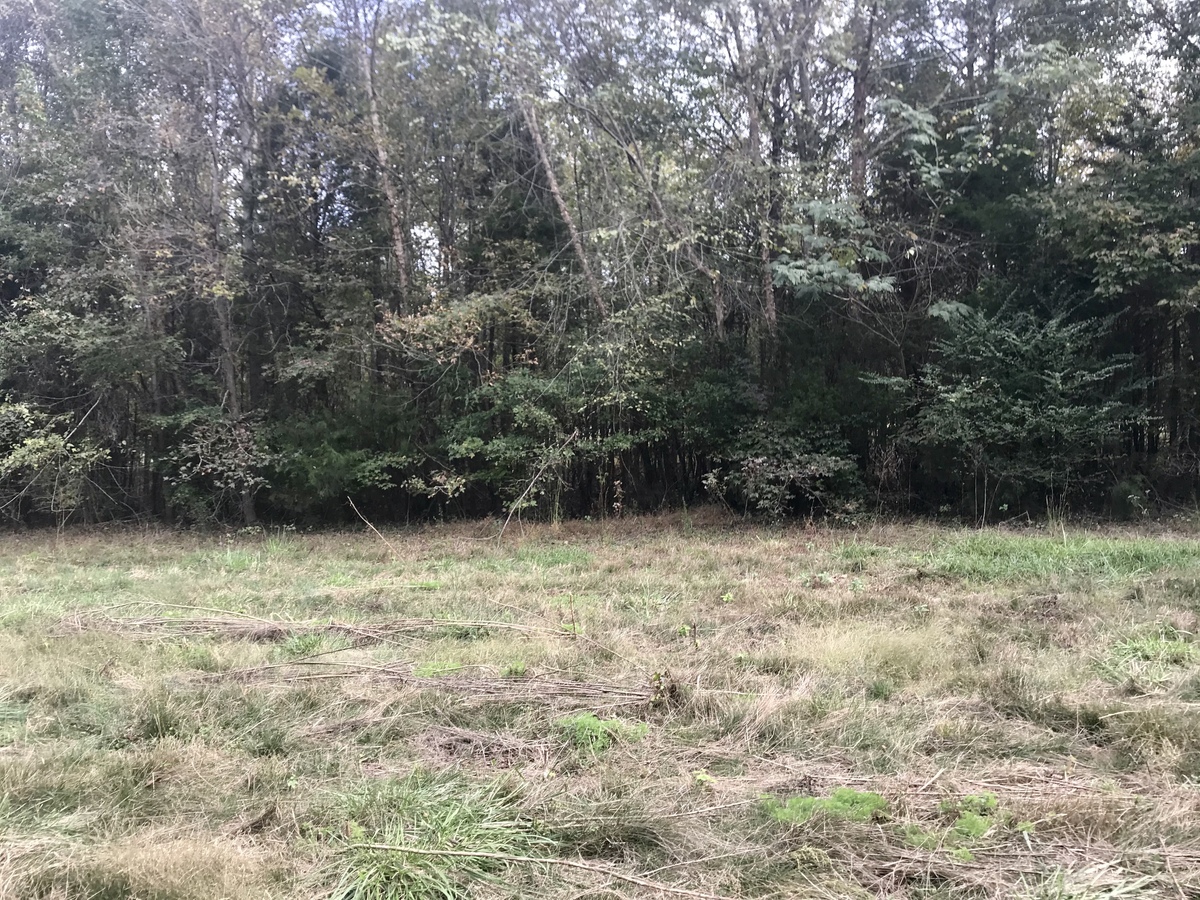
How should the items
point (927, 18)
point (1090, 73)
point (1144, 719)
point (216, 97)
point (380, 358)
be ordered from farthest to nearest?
point (380, 358)
point (216, 97)
point (927, 18)
point (1090, 73)
point (1144, 719)

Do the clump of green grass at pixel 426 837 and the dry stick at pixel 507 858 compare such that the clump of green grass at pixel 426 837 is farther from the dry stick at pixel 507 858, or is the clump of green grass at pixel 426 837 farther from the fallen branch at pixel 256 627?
the fallen branch at pixel 256 627

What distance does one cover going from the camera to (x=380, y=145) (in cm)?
1327

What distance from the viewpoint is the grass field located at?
7.79ft

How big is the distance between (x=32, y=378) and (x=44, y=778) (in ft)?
48.6

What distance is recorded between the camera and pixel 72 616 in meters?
6.20

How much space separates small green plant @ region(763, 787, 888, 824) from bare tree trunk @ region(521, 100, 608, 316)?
9.65m

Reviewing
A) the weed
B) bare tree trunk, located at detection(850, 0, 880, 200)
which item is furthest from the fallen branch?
bare tree trunk, located at detection(850, 0, 880, 200)

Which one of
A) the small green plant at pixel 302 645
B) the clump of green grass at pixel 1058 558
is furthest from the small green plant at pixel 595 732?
the clump of green grass at pixel 1058 558

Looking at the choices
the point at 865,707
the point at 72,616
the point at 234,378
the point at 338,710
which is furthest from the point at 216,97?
the point at 865,707

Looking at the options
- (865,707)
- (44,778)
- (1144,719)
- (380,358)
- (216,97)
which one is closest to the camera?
(44,778)

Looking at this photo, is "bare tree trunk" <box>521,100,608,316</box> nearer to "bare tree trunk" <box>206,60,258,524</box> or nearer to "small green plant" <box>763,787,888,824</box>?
"bare tree trunk" <box>206,60,258,524</box>

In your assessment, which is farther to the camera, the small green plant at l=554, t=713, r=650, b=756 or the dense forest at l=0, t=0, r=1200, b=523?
the dense forest at l=0, t=0, r=1200, b=523

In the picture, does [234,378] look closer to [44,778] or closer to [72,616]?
[72,616]

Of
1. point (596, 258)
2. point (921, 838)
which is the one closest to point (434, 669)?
point (921, 838)
